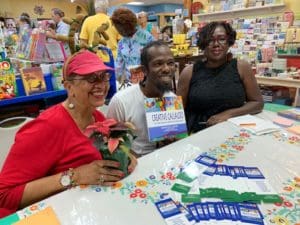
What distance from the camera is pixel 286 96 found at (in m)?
3.59

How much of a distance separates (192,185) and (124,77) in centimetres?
213

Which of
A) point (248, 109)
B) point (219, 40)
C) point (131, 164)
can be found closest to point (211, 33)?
point (219, 40)

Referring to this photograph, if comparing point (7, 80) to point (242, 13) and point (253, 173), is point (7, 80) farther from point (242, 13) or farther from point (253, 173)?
point (242, 13)

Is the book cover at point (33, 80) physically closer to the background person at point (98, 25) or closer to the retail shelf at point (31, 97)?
the retail shelf at point (31, 97)

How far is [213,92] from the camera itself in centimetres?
192

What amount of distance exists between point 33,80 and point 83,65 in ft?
4.42

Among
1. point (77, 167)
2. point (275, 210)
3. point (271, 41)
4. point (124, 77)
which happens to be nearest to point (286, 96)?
point (271, 41)

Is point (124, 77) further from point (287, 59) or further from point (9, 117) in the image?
point (287, 59)

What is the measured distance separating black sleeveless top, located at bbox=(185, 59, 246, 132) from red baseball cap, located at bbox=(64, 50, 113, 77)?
40.1 inches

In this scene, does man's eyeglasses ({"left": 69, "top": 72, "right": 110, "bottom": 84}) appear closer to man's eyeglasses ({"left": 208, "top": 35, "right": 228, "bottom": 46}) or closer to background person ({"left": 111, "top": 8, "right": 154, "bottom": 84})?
man's eyeglasses ({"left": 208, "top": 35, "right": 228, "bottom": 46})

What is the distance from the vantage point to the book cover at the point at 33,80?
2.21 meters

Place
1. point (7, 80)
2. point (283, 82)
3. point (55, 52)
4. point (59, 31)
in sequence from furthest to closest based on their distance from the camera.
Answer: point (59, 31), point (283, 82), point (55, 52), point (7, 80)

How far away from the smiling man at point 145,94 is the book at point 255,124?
19.9 inches

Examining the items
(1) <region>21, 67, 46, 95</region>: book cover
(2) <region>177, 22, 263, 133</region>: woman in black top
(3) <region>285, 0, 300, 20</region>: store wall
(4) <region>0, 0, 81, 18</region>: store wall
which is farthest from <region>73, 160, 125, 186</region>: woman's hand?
(4) <region>0, 0, 81, 18</region>: store wall
